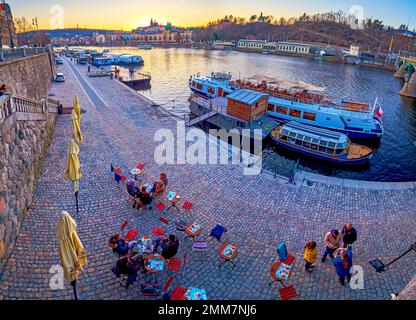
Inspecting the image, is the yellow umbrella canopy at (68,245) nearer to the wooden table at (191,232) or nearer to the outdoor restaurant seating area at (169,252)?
the outdoor restaurant seating area at (169,252)

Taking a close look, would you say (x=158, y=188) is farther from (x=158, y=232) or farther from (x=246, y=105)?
(x=246, y=105)

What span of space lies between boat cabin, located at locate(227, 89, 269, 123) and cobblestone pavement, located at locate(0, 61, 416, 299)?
12.2 metres

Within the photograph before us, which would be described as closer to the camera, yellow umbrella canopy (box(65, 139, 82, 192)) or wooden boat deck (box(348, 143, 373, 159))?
yellow umbrella canopy (box(65, 139, 82, 192))

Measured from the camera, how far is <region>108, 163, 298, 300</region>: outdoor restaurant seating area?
8.62 m

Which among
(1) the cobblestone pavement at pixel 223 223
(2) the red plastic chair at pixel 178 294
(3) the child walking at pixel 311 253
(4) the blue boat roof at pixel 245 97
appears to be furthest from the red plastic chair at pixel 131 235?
(4) the blue boat roof at pixel 245 97

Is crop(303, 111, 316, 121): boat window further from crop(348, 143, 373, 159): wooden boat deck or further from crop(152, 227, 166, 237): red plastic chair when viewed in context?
crop(152, 227, 166, 237): red plastic chair

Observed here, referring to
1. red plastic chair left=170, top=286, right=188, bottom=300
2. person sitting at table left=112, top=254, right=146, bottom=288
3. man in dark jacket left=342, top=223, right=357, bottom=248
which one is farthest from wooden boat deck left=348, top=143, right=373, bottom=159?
person sitting at table left=112, top=254, right=146, bottom=288

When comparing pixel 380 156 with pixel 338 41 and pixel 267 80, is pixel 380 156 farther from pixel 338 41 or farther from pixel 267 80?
pixel 338 41

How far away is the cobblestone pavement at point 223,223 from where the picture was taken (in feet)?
29.7

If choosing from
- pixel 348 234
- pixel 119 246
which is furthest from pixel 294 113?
pixel 119 246

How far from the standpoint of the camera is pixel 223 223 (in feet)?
40.6
